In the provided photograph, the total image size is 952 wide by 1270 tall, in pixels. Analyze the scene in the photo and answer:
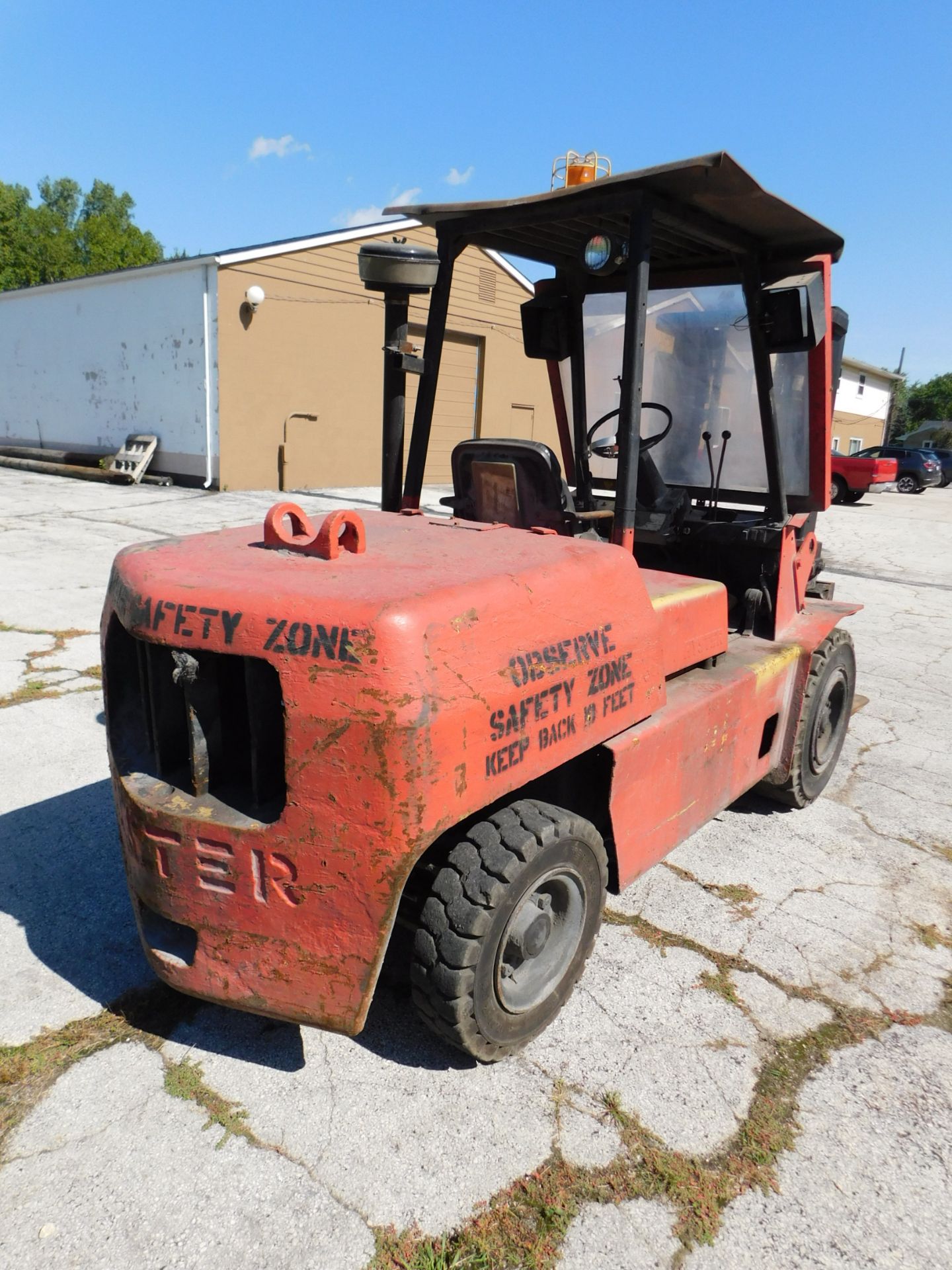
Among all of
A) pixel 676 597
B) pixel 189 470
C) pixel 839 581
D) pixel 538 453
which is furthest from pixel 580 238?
pixel 189 470

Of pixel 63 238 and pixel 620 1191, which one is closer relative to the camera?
pixel 620 1191

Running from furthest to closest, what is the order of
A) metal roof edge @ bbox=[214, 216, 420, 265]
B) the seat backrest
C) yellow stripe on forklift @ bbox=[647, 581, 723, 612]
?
metal roof edge @ bbox=[214, 216, 420, 265], the seat backrest, yellow stripe on forklift @ bbox=[647, 581, 723, 612]

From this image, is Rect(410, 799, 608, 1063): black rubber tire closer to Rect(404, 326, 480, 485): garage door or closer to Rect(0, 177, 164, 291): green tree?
Rect(404, 326, 480, 485): garage door

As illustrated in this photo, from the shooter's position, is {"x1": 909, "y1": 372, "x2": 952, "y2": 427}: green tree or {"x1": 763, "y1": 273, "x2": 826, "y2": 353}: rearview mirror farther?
{"x1": 909, "y1": 372, "x2": 952, "y2": 427}: green tree

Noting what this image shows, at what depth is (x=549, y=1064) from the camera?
249 centimetres

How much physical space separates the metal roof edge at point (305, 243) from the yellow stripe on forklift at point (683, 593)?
39.1 ft

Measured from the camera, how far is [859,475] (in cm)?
2205

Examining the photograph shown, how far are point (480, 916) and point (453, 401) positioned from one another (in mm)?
16563

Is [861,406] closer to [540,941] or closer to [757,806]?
[757,806]

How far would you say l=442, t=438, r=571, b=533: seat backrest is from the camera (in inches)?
123

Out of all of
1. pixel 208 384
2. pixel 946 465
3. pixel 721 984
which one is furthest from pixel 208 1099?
pixel 946 465

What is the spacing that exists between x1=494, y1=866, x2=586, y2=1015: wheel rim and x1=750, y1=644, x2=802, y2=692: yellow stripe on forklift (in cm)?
124

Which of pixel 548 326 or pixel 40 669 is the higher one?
pixel 548 326

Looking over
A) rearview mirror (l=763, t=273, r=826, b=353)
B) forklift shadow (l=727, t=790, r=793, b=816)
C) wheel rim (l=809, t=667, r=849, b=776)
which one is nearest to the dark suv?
wheel rim (l=809, t=667, r=849, b=776)
